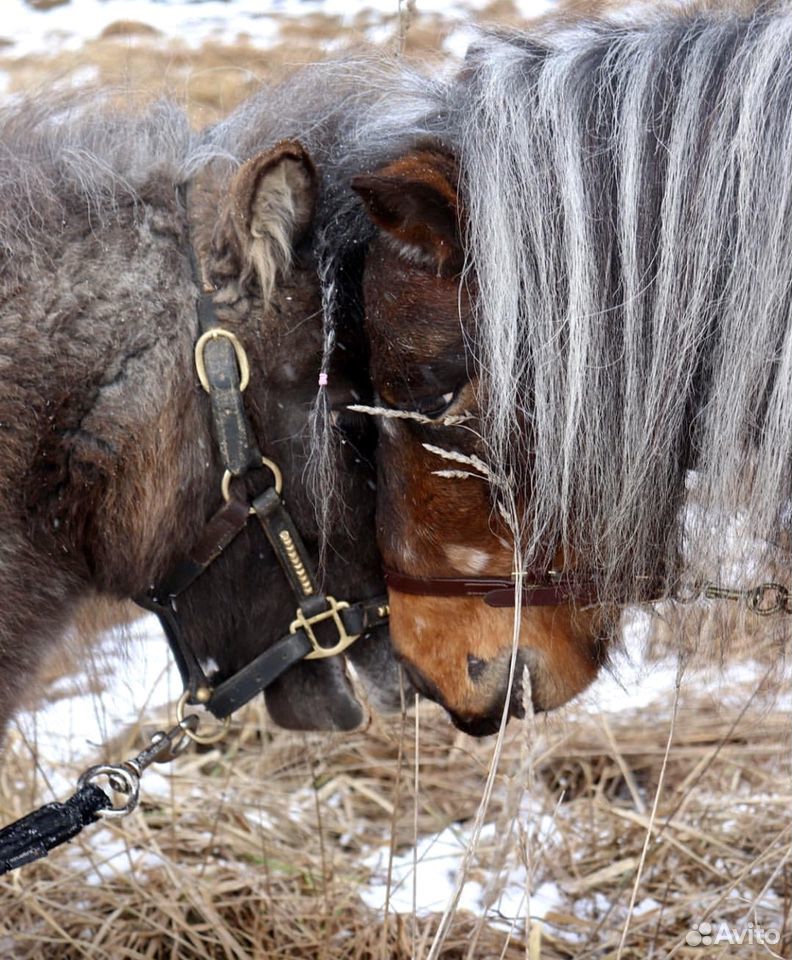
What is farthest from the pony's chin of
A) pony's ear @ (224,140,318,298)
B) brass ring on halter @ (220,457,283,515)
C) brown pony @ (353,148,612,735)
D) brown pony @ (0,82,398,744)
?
pony's ear @ (224,140,318,298)

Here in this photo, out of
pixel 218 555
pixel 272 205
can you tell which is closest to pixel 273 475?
pixel 218 555

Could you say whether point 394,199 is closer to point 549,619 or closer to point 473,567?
point 473,567

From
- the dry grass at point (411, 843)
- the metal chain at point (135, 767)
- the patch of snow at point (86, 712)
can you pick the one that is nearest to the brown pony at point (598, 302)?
the dry grass at point (411, 843)

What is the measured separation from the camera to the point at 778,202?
1.52 metres

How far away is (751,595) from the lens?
5.92 ft

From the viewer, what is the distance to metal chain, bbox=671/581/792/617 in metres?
1.80

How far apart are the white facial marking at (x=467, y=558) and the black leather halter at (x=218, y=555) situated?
264 mm

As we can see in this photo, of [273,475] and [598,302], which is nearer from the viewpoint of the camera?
[598,302]

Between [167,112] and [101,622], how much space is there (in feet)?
3.53

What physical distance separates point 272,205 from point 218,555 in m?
0.66

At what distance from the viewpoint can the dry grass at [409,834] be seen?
233 centimetres

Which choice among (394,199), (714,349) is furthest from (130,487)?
(714,349)

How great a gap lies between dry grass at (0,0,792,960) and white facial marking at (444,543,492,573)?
32 cm

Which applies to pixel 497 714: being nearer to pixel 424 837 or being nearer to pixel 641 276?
pixel 641 276
